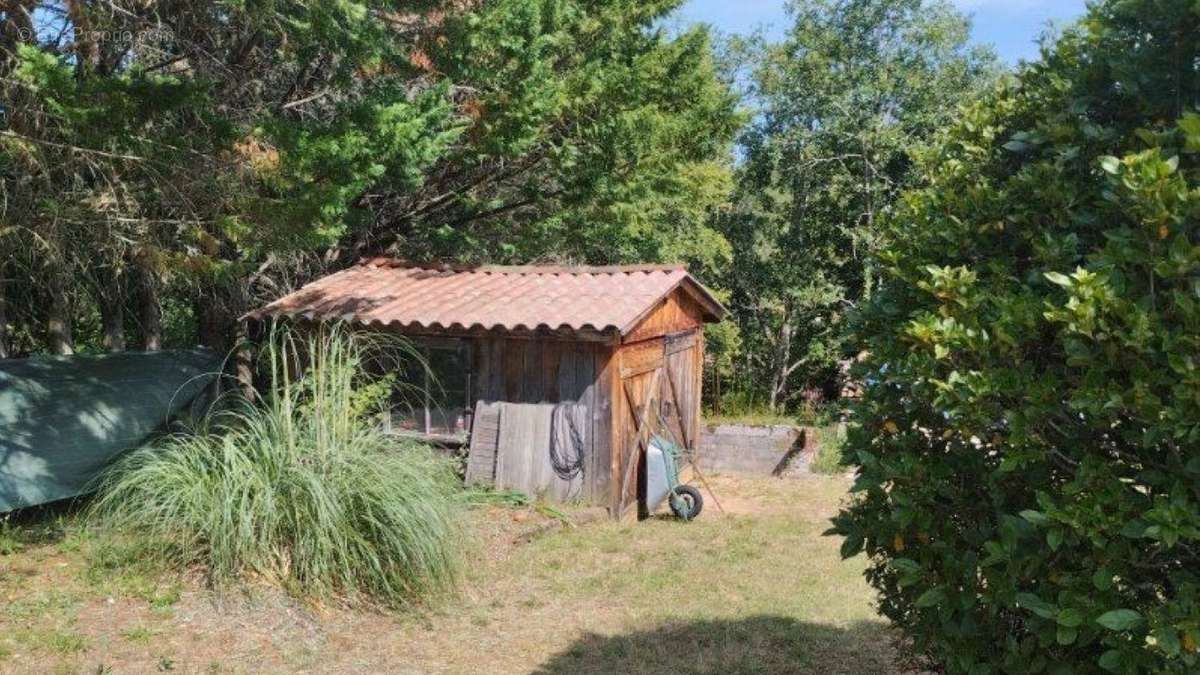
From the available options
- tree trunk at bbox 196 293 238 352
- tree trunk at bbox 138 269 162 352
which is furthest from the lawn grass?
tree trunk at bbox 196 293 238 352

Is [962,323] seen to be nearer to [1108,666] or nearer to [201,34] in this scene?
[1108,666]

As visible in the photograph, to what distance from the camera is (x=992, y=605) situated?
8.40ft

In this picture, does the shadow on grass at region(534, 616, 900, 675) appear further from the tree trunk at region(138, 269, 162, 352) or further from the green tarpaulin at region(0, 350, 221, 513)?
the tree trunk at region(138, 269, 162, 352)

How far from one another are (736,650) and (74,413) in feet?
20.2

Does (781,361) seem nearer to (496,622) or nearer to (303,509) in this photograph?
(496,622)

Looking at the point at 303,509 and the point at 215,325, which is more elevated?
the point at 215,325

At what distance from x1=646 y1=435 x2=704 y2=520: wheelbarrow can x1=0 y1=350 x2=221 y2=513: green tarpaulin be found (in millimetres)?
4517

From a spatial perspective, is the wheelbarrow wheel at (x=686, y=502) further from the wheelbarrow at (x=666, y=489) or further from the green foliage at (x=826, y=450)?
the green foliage at (x=826, y=450)

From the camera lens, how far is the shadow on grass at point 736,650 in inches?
192

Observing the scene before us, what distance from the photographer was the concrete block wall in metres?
12.2

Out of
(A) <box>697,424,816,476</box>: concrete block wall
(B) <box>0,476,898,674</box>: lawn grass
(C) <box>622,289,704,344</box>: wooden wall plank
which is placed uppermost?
(C) <box>622,289,704,344</box>: wooden wall plank

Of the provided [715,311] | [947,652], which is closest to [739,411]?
[715,311]

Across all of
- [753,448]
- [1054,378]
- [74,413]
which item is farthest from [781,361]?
[1054,378]

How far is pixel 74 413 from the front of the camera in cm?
785
